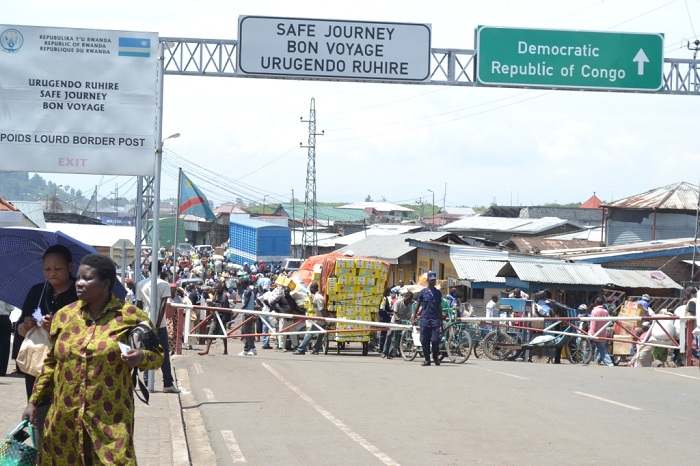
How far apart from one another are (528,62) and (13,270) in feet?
33.4

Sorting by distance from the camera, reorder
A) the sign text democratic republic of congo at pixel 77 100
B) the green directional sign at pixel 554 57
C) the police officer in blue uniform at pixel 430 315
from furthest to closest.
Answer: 1. the police officer in blue uniform at pixel 430 315
2. the green directional sign at pixel 554 57
3. the sign text democratic republic of congo at pixel 77 100

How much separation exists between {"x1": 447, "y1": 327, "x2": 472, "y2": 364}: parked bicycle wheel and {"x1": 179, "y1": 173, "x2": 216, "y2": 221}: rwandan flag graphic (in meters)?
13.2

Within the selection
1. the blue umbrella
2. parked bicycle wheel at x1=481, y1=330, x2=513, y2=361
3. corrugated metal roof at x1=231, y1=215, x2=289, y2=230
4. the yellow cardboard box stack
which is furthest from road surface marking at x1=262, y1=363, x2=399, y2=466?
corrugated metal roof at x1=231, y1=215, x2=289, y2=230

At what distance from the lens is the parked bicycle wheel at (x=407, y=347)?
20484 millimetres

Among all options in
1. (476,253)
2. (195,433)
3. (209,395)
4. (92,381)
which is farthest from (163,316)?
(476,253)

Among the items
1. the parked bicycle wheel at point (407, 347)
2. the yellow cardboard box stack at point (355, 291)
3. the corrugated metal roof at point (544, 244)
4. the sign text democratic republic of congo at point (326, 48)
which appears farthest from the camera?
the corrugated metal roof at point (544, 244)

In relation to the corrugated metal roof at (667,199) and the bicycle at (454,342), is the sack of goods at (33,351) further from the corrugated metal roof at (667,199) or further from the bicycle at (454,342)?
the corrugated metal roof at (667,199)

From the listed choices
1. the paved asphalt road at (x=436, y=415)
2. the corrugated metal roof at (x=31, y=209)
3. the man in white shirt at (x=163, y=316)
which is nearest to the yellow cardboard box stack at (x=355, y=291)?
the paved asphalt road at (x=436, y=415)

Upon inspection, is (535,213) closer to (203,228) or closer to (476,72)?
(203,228)

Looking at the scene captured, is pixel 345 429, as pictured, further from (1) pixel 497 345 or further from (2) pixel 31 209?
(2) pixel 31 209

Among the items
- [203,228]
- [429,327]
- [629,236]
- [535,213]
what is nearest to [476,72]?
[429,327]

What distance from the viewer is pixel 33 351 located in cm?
628

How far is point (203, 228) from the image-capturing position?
103562mm

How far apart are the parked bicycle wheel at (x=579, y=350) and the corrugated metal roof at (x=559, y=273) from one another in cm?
499
